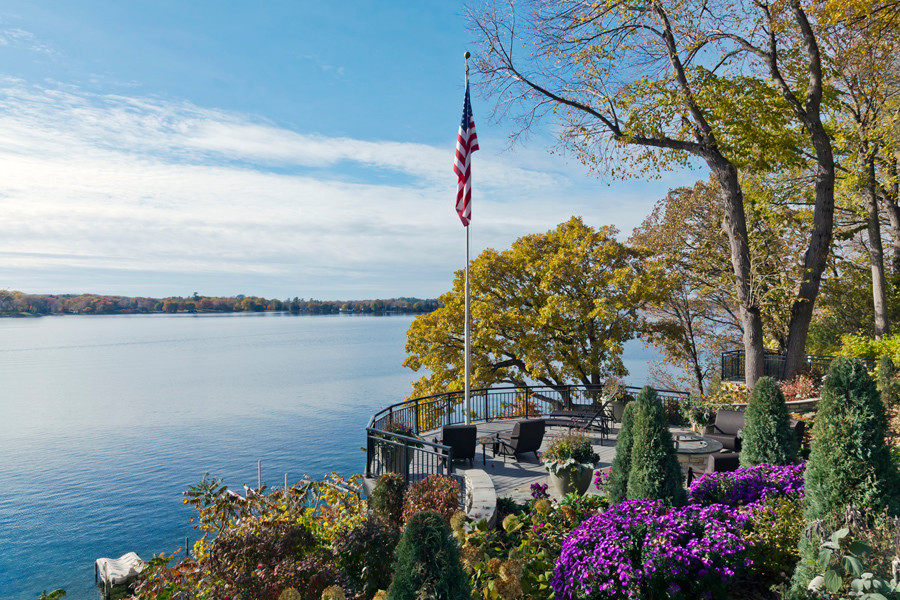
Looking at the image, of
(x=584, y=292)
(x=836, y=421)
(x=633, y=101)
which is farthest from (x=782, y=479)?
(x=584, y=292)

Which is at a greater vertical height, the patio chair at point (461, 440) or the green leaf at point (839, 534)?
the green leaf at point (839, 534)

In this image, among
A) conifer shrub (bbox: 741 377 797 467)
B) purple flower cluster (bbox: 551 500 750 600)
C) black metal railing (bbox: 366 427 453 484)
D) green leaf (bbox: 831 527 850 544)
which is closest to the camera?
green leaf (bbox: 831 527 850 544)

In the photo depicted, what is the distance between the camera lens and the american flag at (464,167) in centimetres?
1070

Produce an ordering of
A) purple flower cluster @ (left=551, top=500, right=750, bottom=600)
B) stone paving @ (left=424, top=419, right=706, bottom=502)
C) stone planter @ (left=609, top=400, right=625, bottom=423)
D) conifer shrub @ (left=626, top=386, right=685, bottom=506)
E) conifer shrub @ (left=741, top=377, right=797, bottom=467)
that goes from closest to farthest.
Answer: purple flower cluster @ (left=551, top=500, right=750, bottom=600) → conifer shrub @ (left=626, top=386, right=685, bottom=506) → conifer shrub @ (left=741, top=377, right=797, bottom=467) → stone paving @ (left=424, top=419, right=706, bottom=502) → stone planter @ (left=609, top=400, right=625, bottom=423)

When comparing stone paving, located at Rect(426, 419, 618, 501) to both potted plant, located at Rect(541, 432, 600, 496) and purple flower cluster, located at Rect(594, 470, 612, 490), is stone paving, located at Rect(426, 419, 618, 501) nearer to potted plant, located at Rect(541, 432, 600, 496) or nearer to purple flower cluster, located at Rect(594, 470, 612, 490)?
potted plant, located at Rect(541, 432, 600, 496)

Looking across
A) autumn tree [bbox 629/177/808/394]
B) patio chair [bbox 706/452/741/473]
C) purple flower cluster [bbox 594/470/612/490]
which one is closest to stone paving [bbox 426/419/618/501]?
purple flower cluster [bbox 594/470/612/490]

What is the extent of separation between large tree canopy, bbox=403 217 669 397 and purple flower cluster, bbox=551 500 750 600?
1462 cm

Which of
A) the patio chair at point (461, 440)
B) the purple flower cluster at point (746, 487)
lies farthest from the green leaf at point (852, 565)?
the patio chair at point (461, 440)

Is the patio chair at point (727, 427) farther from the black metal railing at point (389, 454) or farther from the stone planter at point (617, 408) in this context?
the black metal railing at point (389, 454)

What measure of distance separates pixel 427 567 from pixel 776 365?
1648 cm

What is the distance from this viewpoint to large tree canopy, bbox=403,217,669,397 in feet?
63.8

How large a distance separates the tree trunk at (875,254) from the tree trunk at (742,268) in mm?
6107

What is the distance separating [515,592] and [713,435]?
25.7 ft

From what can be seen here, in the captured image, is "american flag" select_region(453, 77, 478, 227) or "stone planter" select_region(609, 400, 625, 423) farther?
"stone planter" select_region(609, 400, 625, 423)
